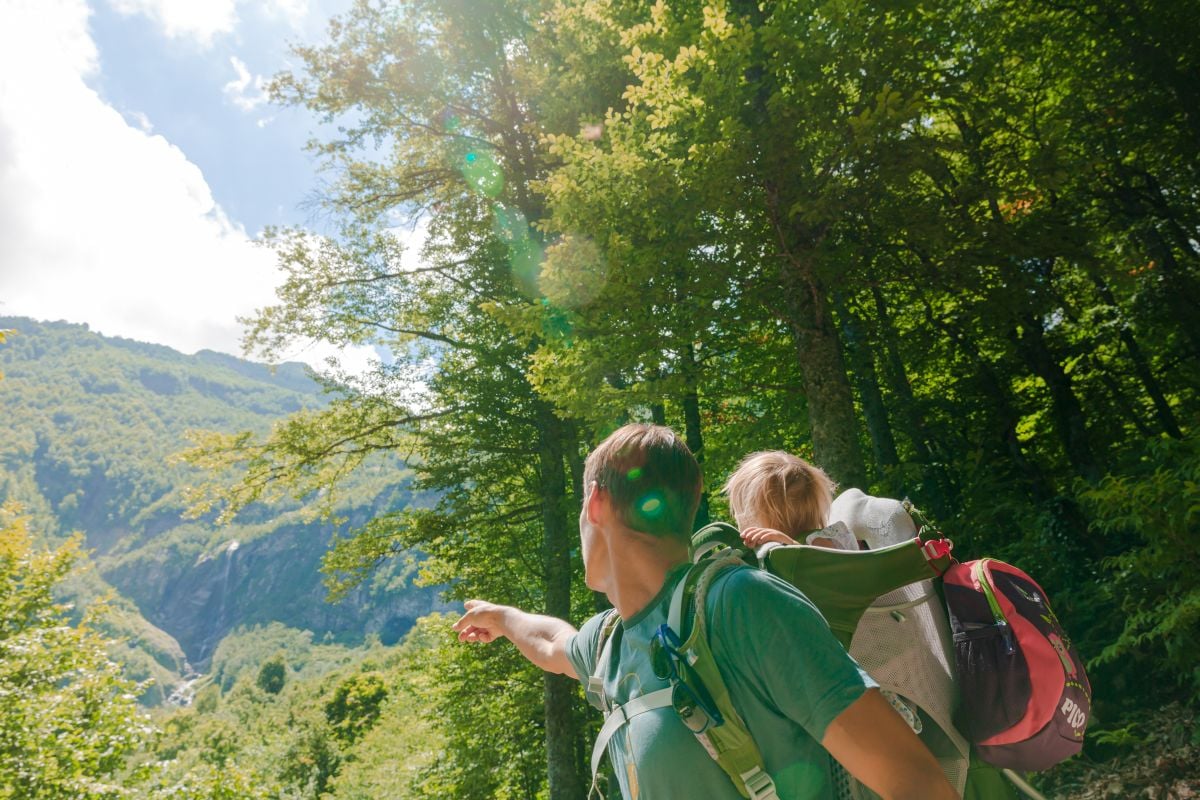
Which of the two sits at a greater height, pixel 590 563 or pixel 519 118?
pixel 519 118

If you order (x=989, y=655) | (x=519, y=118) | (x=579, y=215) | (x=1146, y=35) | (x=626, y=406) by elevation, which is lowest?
(x=989, y=655)

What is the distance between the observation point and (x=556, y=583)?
11.9 m

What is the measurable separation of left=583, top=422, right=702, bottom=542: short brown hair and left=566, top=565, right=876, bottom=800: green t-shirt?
0.26 meters

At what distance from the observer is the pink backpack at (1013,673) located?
4.90 ft

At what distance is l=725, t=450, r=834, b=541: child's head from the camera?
6.59ft

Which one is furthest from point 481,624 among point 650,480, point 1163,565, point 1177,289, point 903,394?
point 903,394

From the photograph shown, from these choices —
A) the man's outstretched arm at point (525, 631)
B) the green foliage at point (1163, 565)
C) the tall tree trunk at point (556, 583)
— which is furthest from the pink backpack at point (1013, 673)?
the tall tree trunk at point (556, 583)

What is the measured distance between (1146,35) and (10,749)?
16693 millimetres

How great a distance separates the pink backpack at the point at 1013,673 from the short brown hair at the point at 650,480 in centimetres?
72

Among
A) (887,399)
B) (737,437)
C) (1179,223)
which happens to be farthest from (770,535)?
(887,399)

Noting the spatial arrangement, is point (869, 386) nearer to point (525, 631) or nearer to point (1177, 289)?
point (1177, 289)

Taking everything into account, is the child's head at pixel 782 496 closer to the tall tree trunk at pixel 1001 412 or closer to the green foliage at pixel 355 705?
the tall tree trunk at pixel 1001 412

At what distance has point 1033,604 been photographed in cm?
162

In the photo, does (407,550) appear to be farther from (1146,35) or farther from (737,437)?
(1146,35)
